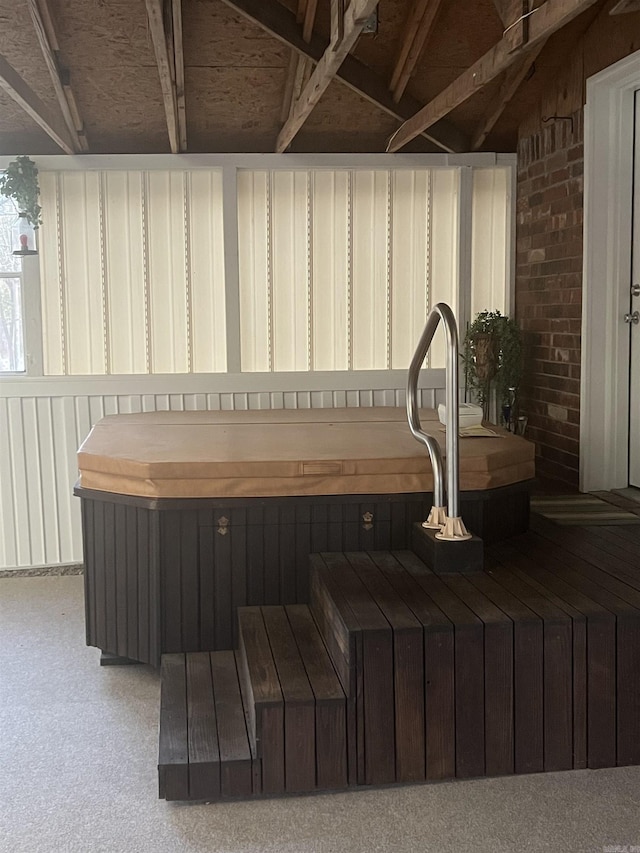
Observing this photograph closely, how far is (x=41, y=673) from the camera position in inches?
159

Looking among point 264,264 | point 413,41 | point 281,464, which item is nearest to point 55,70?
point 264,264

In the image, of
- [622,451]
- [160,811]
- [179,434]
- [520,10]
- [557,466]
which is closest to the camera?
[160,811]

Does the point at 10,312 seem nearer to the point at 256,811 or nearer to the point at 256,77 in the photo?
Result: the point at 256,77

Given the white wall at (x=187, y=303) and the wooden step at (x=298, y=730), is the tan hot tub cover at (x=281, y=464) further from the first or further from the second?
the white wall at (x=187, y=303)

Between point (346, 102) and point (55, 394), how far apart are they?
243 centimetres

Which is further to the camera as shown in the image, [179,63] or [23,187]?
[23,187]

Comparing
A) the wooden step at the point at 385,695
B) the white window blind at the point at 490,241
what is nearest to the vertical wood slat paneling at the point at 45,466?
the white window blind at the point at 490,241

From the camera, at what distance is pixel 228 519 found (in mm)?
3859

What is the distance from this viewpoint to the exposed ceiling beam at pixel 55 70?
444 cm

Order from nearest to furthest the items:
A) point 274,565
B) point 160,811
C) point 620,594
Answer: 1. point 160,811
2. point 620,594
3. point 274,565

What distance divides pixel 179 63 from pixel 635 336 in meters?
2.69

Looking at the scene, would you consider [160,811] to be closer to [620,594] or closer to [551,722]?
[551,722]

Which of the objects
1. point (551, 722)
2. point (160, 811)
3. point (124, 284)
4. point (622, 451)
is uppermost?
point (124, 284)

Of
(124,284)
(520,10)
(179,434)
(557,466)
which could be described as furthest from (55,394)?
(520,10)
